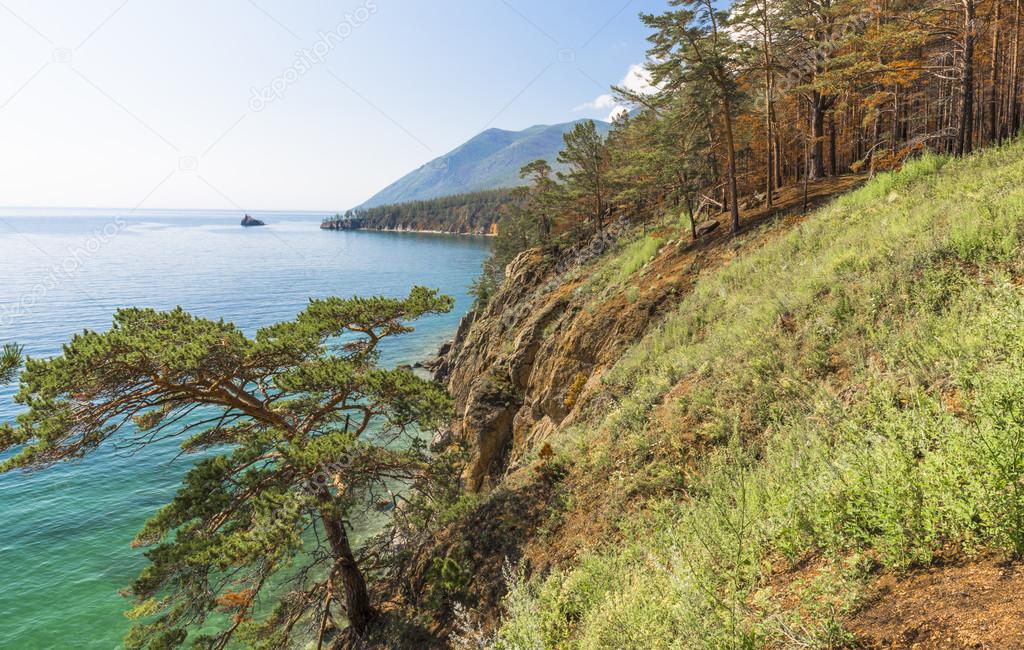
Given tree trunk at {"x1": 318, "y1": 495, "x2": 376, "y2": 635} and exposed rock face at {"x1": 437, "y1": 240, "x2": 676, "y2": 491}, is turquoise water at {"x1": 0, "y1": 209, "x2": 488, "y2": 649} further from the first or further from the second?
exposed rock face at {"x1": 437, "y1": 240, "x2": 676, "y2": 491}

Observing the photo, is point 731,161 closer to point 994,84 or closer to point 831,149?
point 831,149

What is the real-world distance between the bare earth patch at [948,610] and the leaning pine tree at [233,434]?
27.4 ft

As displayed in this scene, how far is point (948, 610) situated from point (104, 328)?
57164 millimetres

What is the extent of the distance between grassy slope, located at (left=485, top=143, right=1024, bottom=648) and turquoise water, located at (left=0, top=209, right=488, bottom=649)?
12213mm

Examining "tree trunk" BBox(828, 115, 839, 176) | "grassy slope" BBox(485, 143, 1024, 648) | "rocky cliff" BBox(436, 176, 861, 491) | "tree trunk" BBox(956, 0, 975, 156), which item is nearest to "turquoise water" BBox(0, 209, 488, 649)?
"rocky cliff" BBox(436, 176, 861, 491)

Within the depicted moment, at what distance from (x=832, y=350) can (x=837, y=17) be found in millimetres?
25227

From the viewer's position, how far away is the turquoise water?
51.6ft

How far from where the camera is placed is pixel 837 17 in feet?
74.3

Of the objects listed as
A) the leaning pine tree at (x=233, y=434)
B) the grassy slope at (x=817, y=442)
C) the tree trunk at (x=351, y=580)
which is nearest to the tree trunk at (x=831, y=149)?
the grassy slope at (x=817, y=442)

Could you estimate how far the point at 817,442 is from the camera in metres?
5.55

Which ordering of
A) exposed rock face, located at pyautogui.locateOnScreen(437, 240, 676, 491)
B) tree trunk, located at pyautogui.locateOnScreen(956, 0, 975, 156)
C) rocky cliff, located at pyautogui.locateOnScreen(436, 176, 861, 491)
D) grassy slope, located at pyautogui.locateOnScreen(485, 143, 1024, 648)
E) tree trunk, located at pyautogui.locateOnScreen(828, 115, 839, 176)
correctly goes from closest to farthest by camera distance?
1. grassy slope, located at pyautogui.locateOnScreen(485, 143, 1024, 648)
2. tree trunk, located at pyautogui.locateOnScreen(956, 0, 975, 156)
3. exposed rock face, located at pyautogui.locateOnScreen(437, 240, 676, 491)
4. rocky cliff, located at pyautogui.locateOnScreen(436, 176, 861, 491)
5. tree trunk, located at pyautogui.locateOnScreen(828, 115, 839, 176)

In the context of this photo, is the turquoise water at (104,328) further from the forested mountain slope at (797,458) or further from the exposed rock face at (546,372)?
the forested mountain slope at (797,458)

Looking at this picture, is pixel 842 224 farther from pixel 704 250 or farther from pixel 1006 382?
pixel 1006 382

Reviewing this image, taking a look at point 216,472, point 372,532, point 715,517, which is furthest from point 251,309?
point 715,517
